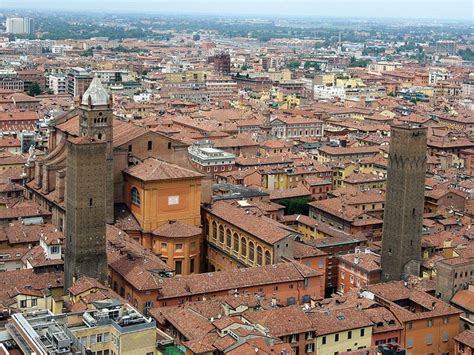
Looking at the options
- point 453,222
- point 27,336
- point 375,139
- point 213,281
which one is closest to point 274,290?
point 213,281

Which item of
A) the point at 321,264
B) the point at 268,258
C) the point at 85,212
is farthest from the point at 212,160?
the point at 85,212

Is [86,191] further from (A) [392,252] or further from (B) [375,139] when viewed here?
(B) [375,139]

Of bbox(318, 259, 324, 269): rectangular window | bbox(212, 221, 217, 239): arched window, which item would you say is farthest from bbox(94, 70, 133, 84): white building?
bbox(318, 259, 324, 269): rectangular window

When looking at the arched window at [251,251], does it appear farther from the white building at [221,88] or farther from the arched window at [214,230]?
the white building at [221,88]

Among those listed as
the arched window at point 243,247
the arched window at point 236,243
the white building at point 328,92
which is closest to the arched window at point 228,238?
the arched window at point 236,243

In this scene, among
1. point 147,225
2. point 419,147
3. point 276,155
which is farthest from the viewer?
point 276,155

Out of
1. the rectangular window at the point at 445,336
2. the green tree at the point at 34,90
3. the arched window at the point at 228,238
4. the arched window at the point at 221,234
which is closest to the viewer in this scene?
the rectangular window at the point at 445,336
